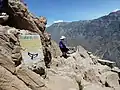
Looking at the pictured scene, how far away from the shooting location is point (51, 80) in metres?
15.6

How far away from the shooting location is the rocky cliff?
34.0 ft

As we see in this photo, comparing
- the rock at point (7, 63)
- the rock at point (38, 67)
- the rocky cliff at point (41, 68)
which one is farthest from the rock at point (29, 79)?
the rock at point (38, 67)

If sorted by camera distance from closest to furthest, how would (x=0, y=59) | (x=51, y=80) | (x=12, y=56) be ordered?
(x=0, y=59), (x=12, y=56), (x=51, y=80)

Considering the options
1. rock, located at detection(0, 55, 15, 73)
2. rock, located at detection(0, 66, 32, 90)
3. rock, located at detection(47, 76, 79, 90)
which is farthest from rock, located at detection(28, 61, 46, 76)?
rock, located at detection(0, 66, 32, 90)

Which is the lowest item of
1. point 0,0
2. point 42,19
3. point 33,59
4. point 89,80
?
point 89,80

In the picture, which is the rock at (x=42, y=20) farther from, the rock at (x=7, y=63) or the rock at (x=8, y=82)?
the rock at (x=8, y=82)

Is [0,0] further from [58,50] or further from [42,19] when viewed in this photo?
[58,50]

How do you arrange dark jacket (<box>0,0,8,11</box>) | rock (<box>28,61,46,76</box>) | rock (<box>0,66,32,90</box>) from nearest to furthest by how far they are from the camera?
rock (<box>0,66,32,90</box>), rock (<box>28,61,46,76</box>), dark jacket (<box>0,0,8,11</box>)

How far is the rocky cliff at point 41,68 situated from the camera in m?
10.4

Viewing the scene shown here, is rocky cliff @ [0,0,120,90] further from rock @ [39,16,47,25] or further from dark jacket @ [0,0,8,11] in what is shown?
dark jacket @ [0,0,8,11]

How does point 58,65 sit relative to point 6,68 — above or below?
below

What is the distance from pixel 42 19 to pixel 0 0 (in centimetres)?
365

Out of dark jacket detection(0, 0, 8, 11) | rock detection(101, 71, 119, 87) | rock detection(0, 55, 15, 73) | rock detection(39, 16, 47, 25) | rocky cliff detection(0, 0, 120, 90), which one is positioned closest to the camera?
rock detection(0, 55, 15, 73)

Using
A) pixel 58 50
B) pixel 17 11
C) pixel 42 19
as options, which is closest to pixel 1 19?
pixel 17 11
